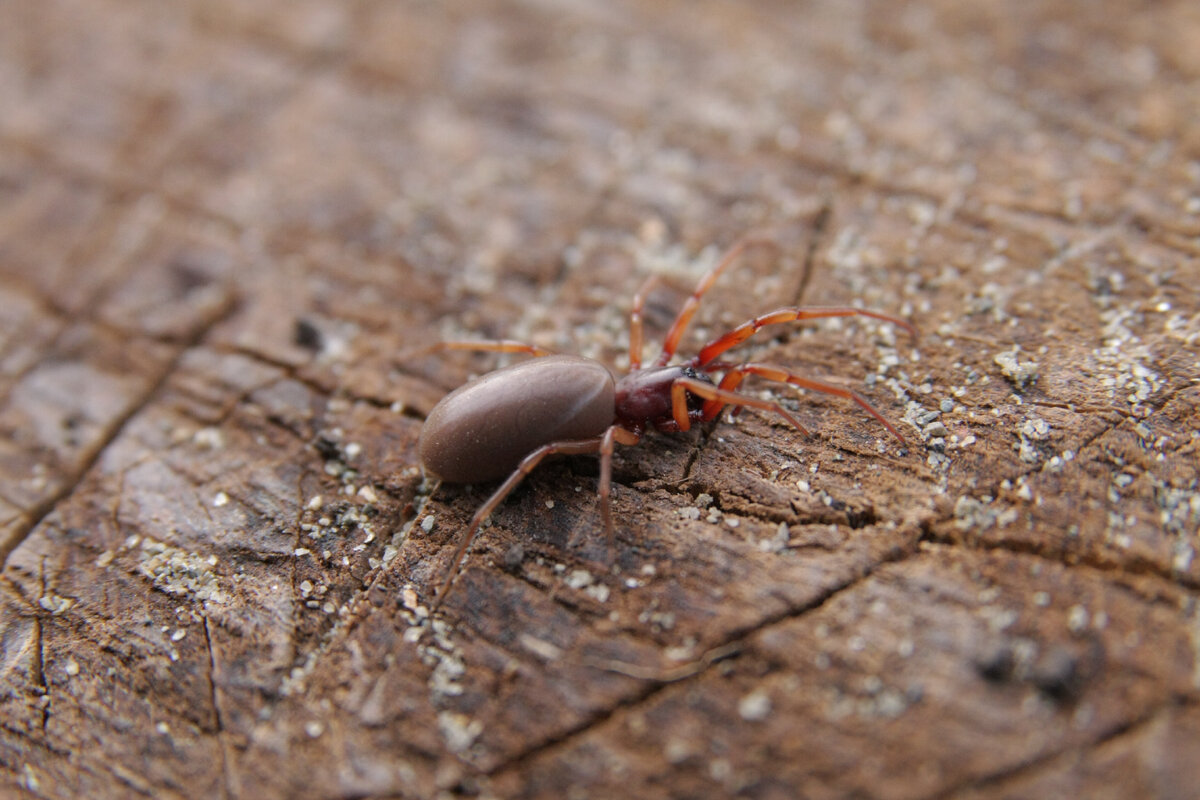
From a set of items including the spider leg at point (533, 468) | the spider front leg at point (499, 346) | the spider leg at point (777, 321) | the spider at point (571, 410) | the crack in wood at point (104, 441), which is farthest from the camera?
the spider front leg at point (499, 346)

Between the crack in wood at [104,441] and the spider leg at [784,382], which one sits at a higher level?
the spider leg at [784,382]

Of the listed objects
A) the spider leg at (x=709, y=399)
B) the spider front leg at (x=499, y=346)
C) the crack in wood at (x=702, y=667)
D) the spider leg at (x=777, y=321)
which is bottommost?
the crack in wood at (x=702, y=667)

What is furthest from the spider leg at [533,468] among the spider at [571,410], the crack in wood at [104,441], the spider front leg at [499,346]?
the crack in wood at [104,441]

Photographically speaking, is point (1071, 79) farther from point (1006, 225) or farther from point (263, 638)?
point (263, 638)

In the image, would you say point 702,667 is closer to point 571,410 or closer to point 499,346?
point 571,410

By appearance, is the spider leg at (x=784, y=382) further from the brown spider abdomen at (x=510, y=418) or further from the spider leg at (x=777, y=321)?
the brown spider abdomen at (x=510, y=418)

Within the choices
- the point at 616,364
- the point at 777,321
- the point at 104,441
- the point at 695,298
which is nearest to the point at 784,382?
the point at 777,321

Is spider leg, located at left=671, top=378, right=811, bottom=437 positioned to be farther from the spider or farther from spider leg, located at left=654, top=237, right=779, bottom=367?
spider leg, located at left=654, top=237, right=779, bottom=367
